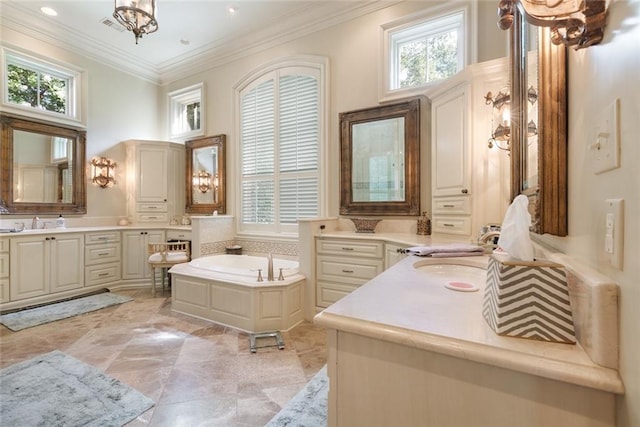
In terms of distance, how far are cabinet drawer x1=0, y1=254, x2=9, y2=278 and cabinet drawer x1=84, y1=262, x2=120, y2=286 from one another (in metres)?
0.77

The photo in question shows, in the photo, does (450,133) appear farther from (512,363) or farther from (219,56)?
(219,56)

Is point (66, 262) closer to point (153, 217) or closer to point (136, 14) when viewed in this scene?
point (153, 217)

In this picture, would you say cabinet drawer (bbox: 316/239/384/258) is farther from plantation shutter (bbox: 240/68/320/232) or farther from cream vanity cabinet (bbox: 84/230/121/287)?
cream vanity cabinet (bbox: 84/230/121/287)

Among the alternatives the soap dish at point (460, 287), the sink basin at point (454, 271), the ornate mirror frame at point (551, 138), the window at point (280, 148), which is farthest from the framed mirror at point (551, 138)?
the window at point (280, 148)

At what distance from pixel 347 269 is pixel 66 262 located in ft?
12.1

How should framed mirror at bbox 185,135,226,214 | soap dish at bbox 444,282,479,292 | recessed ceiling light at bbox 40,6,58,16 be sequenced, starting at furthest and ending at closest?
framed mirror at bbox 185,135,226,214 → recessed ceiling light at bbox 40,6,58,16 → soap dish at bbox 444,282,479,292

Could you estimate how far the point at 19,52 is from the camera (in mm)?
3777

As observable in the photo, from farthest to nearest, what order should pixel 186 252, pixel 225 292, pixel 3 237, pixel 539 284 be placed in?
pixel 186 252
pixel 3 237
pixel 225 292
pixel 539 284

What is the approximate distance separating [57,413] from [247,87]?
4123 mm

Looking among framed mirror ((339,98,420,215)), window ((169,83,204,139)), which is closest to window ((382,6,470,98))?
framed mirror ((339,98,420,215))

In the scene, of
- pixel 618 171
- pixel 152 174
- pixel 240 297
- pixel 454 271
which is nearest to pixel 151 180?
pixel 152 174

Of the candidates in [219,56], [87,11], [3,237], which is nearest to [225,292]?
[3,237]

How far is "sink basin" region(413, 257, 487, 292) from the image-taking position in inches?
46.1

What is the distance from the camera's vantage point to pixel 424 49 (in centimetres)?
326
